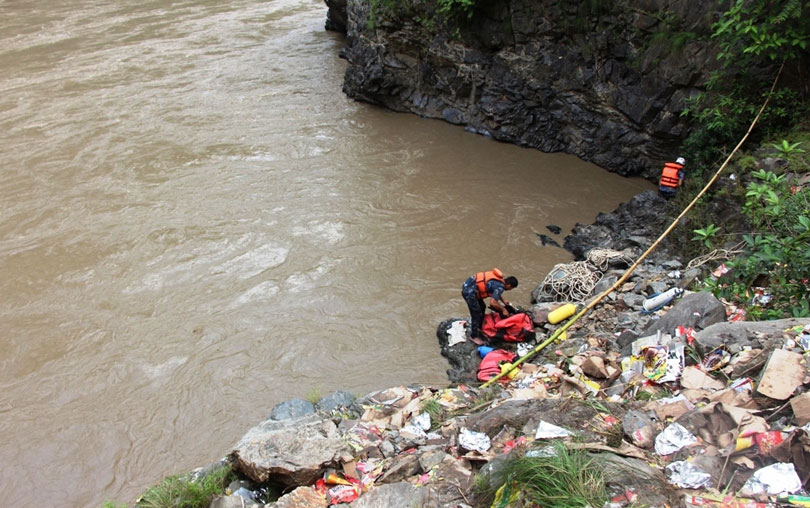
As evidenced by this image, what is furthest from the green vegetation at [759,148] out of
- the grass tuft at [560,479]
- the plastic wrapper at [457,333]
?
the plastic wrapper at [457,333]

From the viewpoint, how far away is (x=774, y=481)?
9.45 feet

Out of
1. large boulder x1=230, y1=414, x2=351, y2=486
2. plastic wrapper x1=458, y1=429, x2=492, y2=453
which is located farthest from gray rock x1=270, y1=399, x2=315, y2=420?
plastic wrapper x1=458, y1=429, x2=492, y2=453

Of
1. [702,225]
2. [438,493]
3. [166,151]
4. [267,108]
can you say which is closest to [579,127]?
[702,225]

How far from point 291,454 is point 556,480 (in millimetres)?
2142

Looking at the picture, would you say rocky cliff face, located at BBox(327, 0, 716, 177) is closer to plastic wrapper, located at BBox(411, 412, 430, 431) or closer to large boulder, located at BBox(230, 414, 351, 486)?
plastic wrapper, located at BBox(411, 412, 430, 431)

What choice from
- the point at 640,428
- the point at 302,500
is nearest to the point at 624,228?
the point at 640,428

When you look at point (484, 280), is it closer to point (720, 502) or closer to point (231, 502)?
point (231, 502)

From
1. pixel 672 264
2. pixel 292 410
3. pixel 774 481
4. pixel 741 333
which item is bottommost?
pixel 292 410

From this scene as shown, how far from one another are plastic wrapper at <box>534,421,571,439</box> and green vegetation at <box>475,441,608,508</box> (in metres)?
0.26

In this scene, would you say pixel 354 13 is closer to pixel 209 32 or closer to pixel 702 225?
pixel 209 32

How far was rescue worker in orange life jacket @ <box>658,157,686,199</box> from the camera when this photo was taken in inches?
352

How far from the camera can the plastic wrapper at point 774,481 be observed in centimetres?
283

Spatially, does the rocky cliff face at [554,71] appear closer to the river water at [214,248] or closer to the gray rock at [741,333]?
the river water at [214,248]

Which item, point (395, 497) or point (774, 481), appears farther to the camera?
point (395, 497)
